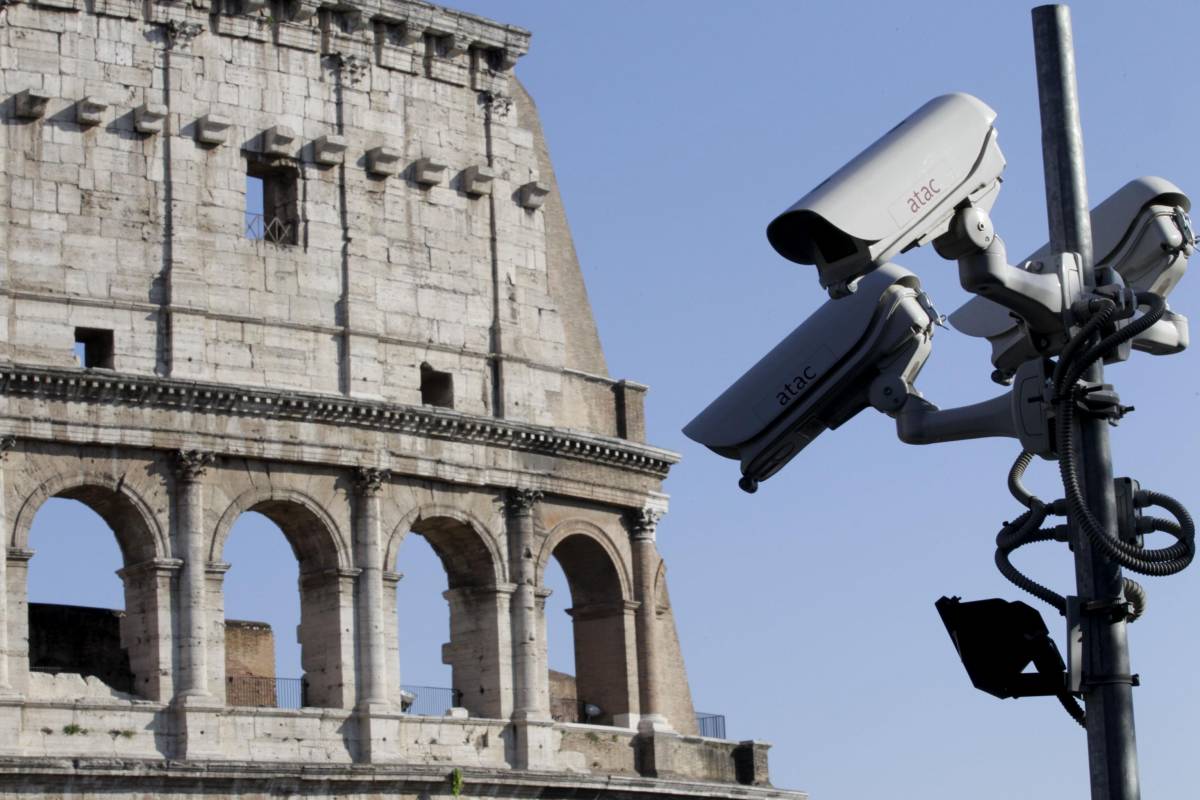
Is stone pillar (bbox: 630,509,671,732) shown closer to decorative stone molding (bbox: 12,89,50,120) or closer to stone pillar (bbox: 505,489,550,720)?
stone pillar (bbox: 505,489,550,720)

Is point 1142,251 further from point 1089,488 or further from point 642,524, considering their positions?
point 642,524

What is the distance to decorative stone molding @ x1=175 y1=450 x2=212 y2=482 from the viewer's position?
30.6 m

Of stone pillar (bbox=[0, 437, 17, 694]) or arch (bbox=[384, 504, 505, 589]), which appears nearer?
stone pillar (bbox=[0, 437, 17, 694])

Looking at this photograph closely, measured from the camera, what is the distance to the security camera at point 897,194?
759 cm

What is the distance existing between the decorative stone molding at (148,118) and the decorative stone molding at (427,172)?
12.4ft

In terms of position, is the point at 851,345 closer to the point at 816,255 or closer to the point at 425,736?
the point at 816,255

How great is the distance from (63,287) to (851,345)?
76.2 ft

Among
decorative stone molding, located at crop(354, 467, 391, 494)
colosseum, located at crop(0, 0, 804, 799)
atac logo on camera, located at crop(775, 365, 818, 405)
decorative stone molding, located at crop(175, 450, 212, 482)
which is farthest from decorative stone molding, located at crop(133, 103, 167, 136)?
atac logo on camera, located at crop(775, 365, 818, 405)

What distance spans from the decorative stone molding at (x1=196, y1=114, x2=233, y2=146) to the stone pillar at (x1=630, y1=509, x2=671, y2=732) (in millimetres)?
7920

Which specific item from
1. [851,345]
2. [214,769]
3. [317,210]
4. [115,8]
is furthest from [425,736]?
[851,345]

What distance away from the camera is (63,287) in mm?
30453

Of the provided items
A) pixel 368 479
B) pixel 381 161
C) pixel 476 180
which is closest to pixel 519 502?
pixel 368 479

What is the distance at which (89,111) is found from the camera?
31094 millimetres

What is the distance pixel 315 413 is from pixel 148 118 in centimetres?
413
